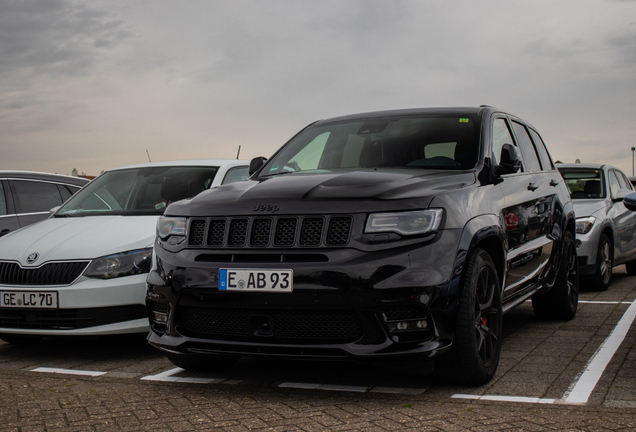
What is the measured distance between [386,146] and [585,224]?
509cm

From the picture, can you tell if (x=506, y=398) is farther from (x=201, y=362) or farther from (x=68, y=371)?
(x=68, y=371)


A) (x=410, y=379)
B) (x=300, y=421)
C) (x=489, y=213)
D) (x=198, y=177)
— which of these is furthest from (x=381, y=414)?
(x=198, y=177)

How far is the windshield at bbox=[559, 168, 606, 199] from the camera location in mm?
10320

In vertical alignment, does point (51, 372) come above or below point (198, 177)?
below

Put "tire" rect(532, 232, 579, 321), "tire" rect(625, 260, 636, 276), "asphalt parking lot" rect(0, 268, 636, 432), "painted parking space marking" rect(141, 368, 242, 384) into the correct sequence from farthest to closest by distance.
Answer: "tire" rect(625, 260, 636, 276)
"tire" rect(532, 232, 579, 321)
"painted parking space marking" rect(141, 368, 242, 384)
"asphalt parking lot" rect(0, 268, 636, 432)

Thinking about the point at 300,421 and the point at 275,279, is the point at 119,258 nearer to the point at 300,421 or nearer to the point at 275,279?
the point at 275,279

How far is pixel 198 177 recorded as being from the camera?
706 cm

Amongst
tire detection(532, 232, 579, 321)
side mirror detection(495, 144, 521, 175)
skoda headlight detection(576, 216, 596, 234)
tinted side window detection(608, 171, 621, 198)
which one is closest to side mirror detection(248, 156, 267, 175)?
side mirror detection(495, 144, 521, 175)

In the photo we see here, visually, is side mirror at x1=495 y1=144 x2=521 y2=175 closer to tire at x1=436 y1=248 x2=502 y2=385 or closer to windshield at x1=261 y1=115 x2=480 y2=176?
windshield at x1=261 y1=115 x2=480 y2=176

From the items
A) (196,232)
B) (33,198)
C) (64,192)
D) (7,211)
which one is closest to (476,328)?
(196,232)

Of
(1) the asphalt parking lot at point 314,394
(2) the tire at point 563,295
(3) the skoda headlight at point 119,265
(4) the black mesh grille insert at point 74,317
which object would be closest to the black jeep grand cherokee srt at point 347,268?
→ (1) the asphalt parking lot at point 314,394

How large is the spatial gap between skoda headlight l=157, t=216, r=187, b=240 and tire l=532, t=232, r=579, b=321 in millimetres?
3765

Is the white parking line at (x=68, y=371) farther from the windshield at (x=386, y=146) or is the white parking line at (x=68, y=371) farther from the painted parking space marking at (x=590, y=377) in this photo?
the painted parking space marking at (x=590, y=377)

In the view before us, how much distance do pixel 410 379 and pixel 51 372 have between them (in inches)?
101
